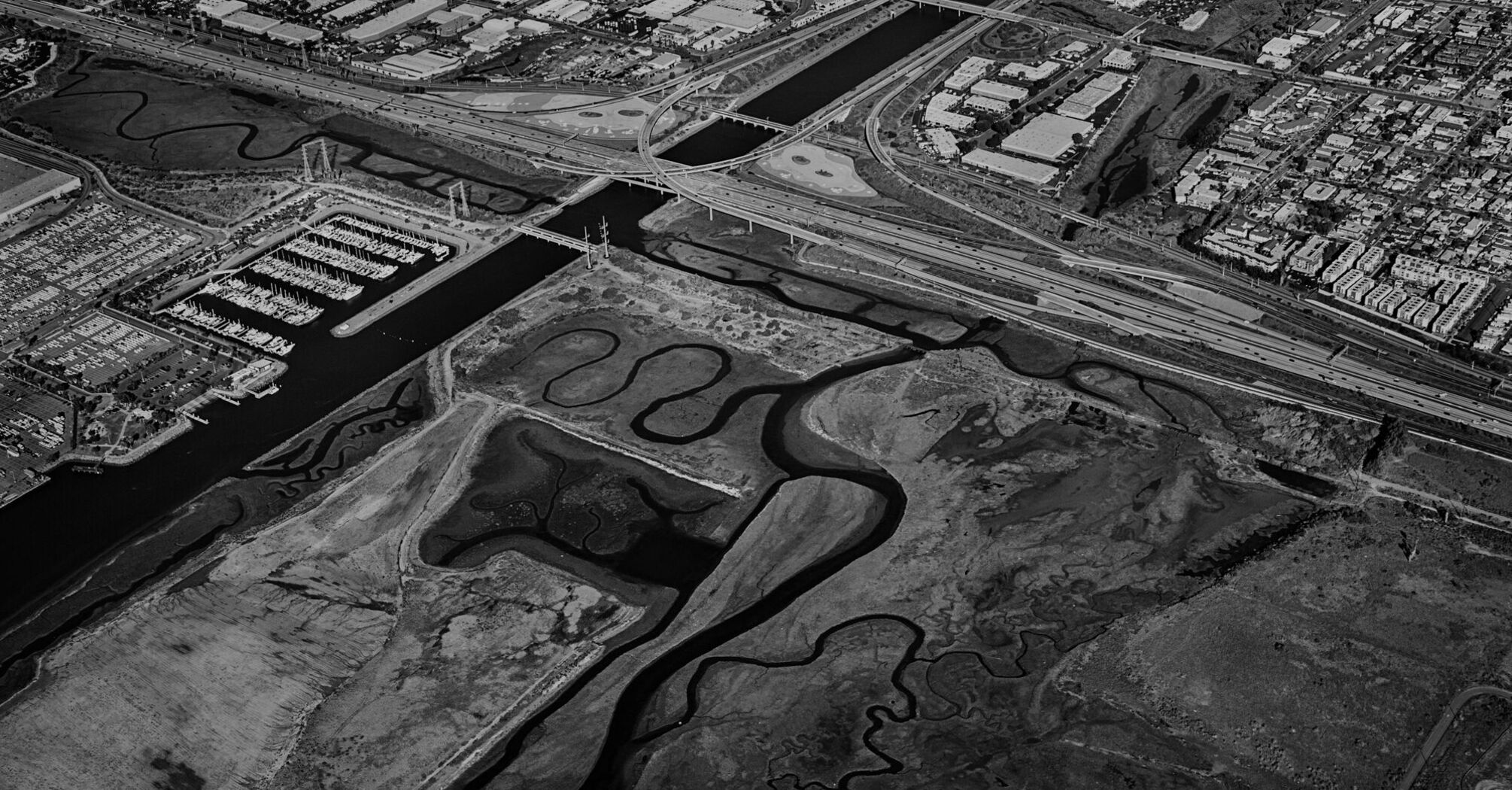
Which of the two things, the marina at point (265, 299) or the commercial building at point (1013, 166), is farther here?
the commercial building at point (1013, 166)

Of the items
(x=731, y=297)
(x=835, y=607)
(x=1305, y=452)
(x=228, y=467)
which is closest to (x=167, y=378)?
(x=228, y=467)

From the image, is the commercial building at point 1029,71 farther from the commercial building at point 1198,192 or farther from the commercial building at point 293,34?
the commercial building at point 293,34

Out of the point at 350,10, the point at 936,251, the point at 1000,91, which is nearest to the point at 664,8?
the point at 350,10

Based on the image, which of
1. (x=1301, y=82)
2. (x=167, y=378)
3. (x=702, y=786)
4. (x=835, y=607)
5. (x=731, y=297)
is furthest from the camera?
(x=1301, y=82)

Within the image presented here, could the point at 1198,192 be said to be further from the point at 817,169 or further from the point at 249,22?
the point at 249,22

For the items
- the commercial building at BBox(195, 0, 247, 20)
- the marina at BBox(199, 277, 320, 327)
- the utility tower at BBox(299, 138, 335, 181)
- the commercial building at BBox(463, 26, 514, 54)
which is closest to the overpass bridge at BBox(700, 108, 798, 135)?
the commercial building at BBox(463, 26, 514, 54)

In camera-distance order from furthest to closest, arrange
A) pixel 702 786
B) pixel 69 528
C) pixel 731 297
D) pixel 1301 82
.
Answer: pixel 1301 82, pixel 731 297, pixel 69 528, pixel 702 786

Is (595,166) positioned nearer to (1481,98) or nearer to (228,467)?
(228,467)

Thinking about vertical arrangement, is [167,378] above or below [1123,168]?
below

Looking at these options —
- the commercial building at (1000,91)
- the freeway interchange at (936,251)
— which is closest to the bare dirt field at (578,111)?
the freeway interchange at (936,251)
